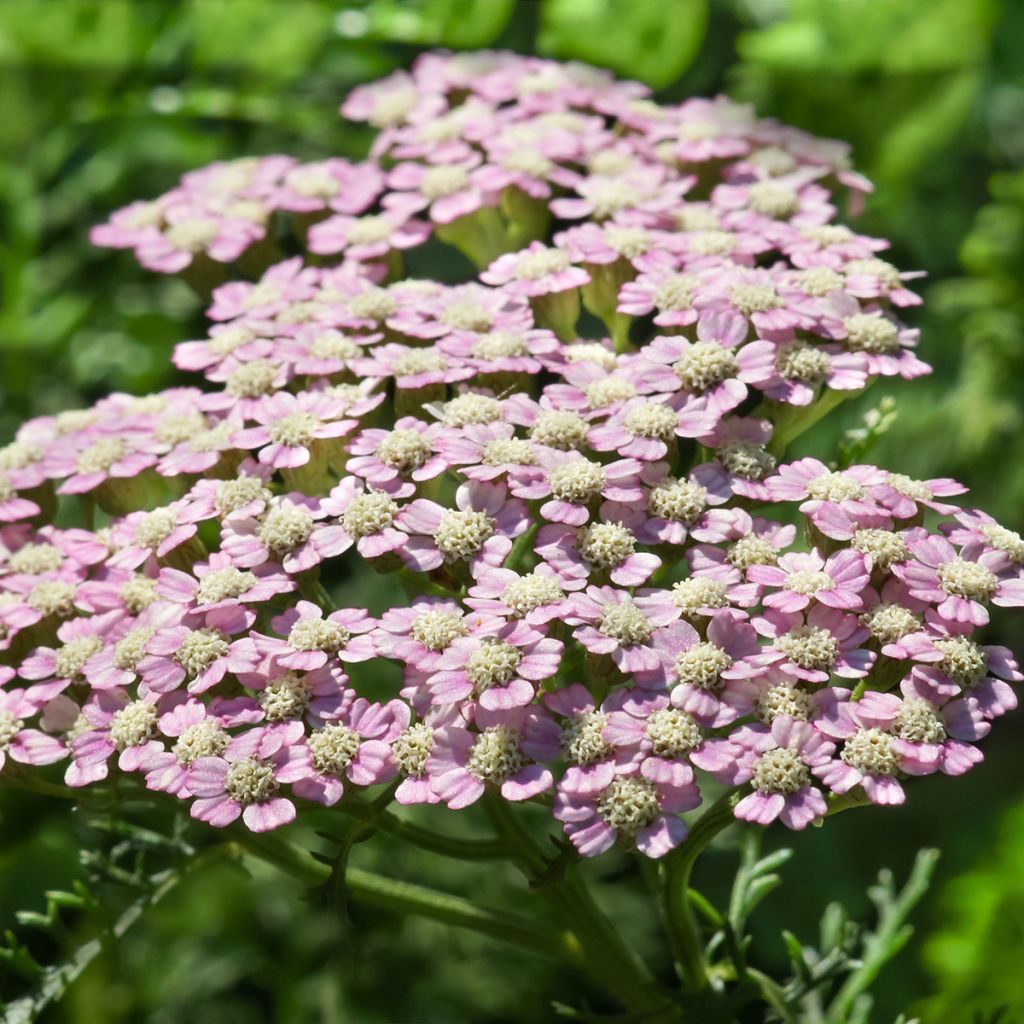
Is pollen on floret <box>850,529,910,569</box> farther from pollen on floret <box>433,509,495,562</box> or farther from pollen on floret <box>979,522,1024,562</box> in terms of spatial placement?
pollen on floret <box>433,509,495,562</box>

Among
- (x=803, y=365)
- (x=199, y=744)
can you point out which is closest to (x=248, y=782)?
(x=199, y=744)

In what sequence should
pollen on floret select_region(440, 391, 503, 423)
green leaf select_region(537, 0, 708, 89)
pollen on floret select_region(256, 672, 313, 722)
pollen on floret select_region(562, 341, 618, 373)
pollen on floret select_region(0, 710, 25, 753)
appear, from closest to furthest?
pollen on floret select_region(256, 672, 313, 722), pollen on floret select_region(0, 710, 25, 753), pollen on floret select_region(440, 391, 503, 423), pollen on floret select_region(562, 341, 618, 373), green leaf select_region(537, 0, 708, 89)

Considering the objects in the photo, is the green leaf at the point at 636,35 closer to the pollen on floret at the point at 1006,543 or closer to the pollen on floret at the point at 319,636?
the pollen on floret at the point at 1006,543

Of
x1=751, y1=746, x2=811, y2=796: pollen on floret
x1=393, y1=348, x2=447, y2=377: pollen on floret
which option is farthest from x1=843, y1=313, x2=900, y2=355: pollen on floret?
x1=751, y1=746, x2=811, y2=796: pollen on floret

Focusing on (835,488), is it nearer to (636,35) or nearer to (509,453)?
(509,453)

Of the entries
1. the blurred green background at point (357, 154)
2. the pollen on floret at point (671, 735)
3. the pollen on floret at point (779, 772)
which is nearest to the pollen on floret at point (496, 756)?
the pollen on floret at point (671, 735)

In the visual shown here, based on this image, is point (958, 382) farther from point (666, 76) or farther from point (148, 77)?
point (148, 77)
